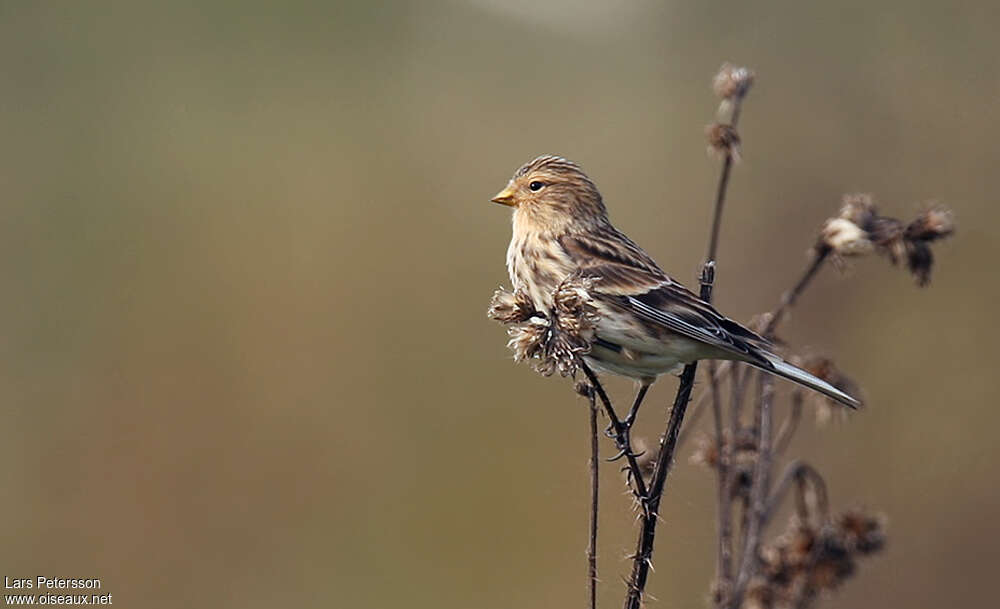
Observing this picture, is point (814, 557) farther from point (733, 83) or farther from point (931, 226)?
point (733, 83)

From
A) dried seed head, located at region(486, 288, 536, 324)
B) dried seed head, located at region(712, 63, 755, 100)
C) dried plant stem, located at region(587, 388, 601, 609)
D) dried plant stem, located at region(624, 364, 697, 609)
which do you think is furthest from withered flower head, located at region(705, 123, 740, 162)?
dried plant stem, located at region(587, 388, 601, 609)

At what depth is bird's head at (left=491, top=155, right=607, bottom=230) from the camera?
4.53 metres

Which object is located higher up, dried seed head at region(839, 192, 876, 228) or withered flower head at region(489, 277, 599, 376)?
dried seed head at region(839, 192, 876, 228)

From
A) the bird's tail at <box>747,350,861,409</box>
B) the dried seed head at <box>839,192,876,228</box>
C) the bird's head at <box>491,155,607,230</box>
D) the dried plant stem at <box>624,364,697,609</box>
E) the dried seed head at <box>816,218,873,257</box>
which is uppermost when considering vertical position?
the bird's head at <box>491,155,607,230</box>

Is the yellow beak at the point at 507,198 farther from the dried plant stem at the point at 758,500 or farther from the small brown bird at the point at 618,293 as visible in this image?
the dried plant stem at the point at 758,500

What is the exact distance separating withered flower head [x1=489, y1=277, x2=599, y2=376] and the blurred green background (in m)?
0.81

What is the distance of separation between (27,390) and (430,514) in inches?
116

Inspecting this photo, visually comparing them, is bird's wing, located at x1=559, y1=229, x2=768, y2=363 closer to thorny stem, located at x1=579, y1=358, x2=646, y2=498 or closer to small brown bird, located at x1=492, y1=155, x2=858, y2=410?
small brown bird, located at x1=492, y1=155, x2=858, y2=410

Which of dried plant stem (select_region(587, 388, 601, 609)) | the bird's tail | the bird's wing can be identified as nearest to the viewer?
dried plant stem (select_region(587, 388, 601, 609))

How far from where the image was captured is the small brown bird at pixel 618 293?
12.1 feet

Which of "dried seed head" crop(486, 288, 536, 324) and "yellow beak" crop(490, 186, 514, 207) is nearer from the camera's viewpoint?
"dried seed head" crop(486, 288, 536, 324)

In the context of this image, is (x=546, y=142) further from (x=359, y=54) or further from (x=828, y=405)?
(x=828, y=405)

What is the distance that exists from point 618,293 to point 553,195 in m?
0.78

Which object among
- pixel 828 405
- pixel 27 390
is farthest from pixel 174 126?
pixel 828 405
